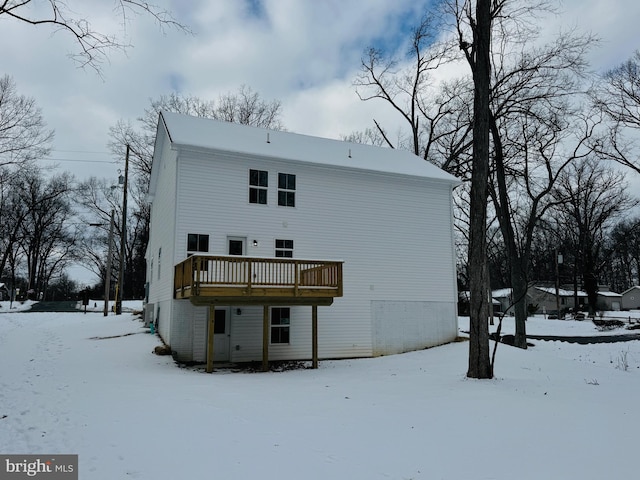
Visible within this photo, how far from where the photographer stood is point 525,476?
4.86 metres

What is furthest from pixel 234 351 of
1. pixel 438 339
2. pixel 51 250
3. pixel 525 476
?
pixel 51 250

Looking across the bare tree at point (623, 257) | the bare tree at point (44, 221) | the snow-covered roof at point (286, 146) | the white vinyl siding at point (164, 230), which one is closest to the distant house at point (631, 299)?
the bare tree at point (623, 257)

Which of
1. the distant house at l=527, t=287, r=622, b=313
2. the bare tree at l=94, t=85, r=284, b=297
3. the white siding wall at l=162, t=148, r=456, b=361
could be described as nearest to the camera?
the white siding wall at l=162, t=148, r=456, b=361

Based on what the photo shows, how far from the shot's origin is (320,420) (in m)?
7.17

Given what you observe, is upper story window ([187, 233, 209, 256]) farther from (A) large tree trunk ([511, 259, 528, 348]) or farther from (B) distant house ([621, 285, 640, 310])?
(B) distant house ([621, 285, 640, 310])

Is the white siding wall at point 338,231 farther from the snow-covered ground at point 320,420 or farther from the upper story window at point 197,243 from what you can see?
the snow-covered ground at point 320,420

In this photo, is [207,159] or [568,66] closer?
[207,159]

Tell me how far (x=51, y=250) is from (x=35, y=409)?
47.8 meters

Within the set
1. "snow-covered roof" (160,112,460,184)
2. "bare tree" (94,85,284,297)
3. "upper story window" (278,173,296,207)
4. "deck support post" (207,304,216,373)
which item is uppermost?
"bare tree" (94,85,284,297)

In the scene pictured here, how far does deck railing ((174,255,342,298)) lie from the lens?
12195mm

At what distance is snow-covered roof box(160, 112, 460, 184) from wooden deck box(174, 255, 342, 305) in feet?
13.2

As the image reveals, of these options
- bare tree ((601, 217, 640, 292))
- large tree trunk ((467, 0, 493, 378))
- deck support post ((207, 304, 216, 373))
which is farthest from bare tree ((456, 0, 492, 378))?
bare tree ((601, 217, 640, 292))

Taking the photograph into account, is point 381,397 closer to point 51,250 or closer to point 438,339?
point 438,339

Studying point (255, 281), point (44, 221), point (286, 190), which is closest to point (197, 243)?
point (255, 281)
